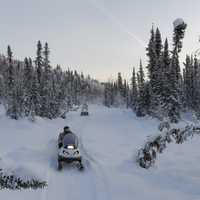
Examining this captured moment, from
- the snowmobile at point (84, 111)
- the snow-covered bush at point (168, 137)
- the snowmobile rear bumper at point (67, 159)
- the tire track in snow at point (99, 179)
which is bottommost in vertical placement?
the tire track in snow at point (99, 179)

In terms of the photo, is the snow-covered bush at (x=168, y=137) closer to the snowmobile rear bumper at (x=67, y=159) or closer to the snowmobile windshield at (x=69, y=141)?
the snowmobile rear bumper at (x=67, y=159)

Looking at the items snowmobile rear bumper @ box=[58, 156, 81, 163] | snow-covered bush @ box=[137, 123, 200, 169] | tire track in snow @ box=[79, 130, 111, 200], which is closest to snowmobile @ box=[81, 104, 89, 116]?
tire track in snow @ box=[79, 130, 111, 200]

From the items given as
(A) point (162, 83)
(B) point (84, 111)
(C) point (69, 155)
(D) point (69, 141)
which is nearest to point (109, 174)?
(C) point (69, 155)

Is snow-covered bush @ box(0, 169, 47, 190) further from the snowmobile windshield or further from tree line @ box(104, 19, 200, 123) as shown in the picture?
tree line @ box(104, 19, 200, 123)

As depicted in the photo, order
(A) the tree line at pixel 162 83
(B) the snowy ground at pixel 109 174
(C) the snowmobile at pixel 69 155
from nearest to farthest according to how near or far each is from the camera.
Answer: (B) the snowy ground at pixel 109 174 < (C) the snowmobile at pixel 69 155 < (A) the tree line at pixel 162 83

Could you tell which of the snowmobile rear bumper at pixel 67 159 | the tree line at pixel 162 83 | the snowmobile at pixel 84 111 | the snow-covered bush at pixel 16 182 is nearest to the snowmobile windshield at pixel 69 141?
the snowmobile rear bumper at pixel 67 159

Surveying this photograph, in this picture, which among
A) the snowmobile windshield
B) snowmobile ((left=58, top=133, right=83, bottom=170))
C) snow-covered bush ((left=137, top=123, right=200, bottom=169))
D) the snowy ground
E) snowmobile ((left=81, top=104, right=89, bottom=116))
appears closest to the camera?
snow-covered bush ((left=137, top=123, right=200, bottom=169))

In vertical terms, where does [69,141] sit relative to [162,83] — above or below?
below

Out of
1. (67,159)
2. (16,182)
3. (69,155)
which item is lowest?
(16,182)

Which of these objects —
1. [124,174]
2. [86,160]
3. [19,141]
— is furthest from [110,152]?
[19,141]

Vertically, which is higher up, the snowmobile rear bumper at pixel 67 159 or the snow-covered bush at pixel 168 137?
the snow-covered bush at pixel 168 137

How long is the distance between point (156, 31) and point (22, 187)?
44547mm

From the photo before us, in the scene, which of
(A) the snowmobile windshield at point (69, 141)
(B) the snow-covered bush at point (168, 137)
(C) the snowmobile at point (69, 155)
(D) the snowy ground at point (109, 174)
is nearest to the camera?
(B) the snow-covered bush at point (168, 137)

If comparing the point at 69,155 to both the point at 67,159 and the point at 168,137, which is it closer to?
the point at 67,159
